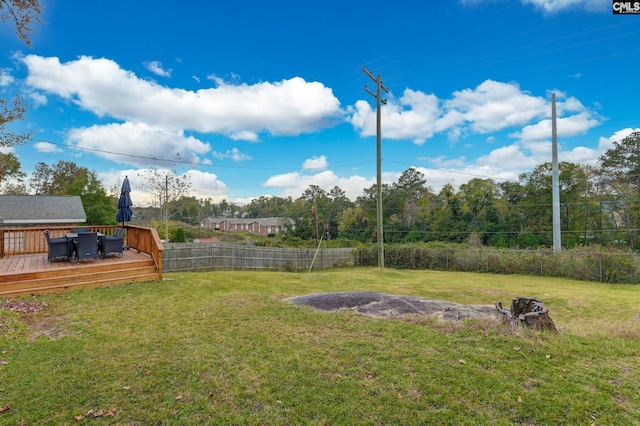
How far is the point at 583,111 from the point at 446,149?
27.8 feet

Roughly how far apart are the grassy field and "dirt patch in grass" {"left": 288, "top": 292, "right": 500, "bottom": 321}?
42cm

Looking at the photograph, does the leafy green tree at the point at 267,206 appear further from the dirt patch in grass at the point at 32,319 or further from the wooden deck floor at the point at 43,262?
the dirt patch in grass at the point at 32,319

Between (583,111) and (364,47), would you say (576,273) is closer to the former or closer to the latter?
(583,111)

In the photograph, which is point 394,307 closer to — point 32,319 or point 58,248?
point 32,319

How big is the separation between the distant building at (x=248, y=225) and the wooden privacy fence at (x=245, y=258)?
2915cm

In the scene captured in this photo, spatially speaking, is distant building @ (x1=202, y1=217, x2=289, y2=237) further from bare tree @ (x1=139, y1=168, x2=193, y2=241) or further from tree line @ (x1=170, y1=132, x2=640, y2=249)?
bare tree @ (x1=139, y1=168, x2=193, y2=241)

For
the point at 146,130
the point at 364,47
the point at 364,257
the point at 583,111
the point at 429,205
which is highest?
the point at 364,47

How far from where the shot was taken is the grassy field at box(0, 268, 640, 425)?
249 cm

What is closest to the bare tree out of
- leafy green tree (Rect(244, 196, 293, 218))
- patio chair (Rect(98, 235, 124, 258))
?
patio chair (Rect(98, 235, 124, 258))

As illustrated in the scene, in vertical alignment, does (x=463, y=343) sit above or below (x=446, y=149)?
below

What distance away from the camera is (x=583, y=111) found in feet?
60.8

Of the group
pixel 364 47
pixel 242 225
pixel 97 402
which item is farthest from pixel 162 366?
pixel 242 225

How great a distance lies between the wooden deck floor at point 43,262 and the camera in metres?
6.97

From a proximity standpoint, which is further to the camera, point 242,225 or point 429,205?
point 242,225
